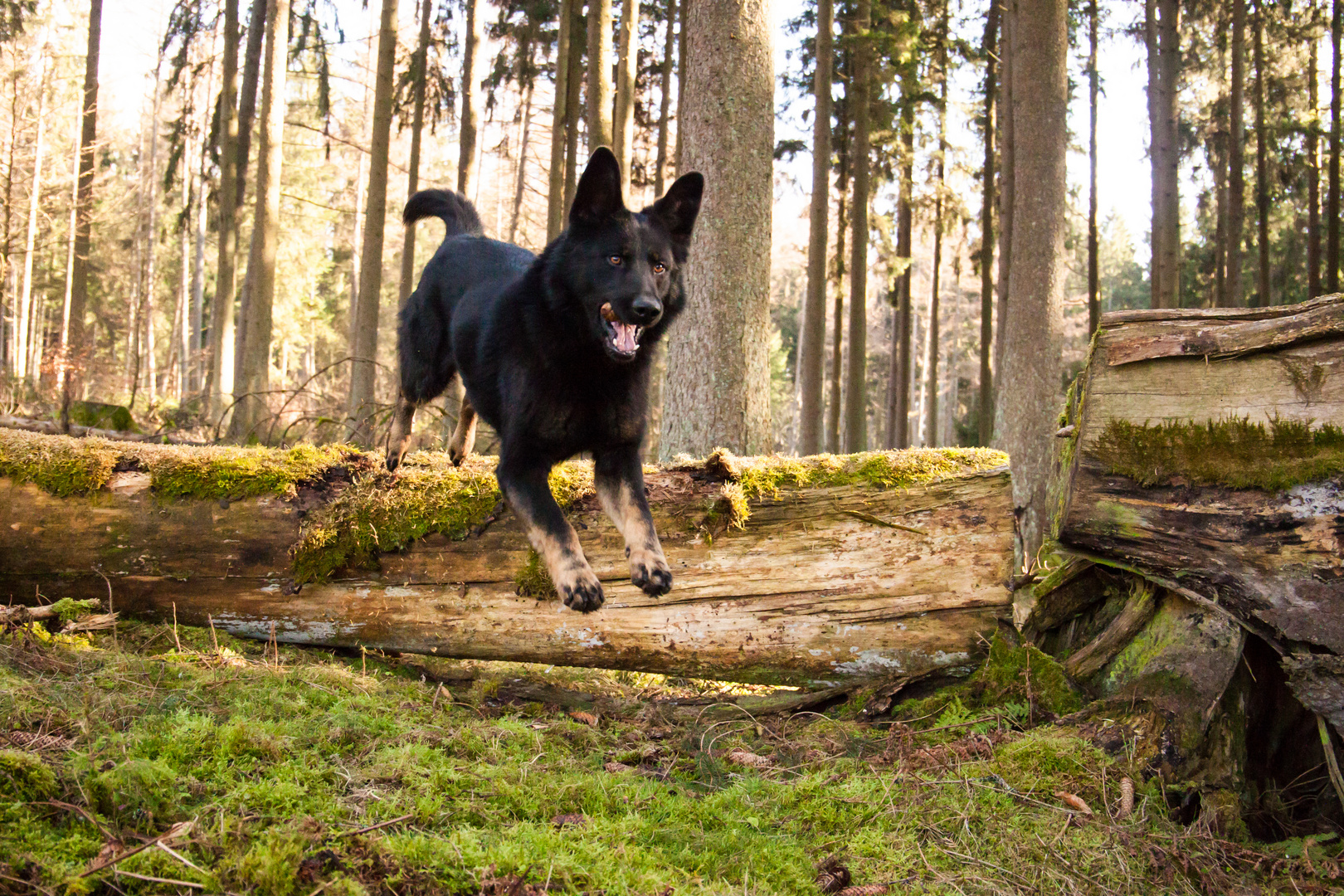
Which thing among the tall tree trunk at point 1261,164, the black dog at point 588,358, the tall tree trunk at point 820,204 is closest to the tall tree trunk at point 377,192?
the tall tree trunk at point 820,204

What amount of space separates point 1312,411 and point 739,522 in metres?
2.75

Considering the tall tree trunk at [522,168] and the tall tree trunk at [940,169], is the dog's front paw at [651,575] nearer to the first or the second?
the tall tree trunk at [940,169]

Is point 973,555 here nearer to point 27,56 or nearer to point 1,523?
point 1,523

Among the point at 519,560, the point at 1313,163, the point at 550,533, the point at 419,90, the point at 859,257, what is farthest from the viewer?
the point at 1313,163

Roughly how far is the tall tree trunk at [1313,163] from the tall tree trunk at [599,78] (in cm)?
1843

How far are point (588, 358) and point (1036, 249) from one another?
7.75 meters

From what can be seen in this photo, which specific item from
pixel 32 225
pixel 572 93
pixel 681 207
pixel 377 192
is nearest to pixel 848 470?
pixel 681 207

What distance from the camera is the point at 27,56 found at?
21438 millimetres

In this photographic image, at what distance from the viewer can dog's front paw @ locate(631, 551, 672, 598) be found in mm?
3877

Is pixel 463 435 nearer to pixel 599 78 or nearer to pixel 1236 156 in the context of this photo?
pixel 599 78

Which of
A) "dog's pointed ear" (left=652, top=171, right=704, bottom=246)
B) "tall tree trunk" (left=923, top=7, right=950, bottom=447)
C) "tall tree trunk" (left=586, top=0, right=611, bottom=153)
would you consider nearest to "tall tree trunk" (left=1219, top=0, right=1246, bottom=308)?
"tall tree trunk" (left=923, top=7, right=950, bottom=447)

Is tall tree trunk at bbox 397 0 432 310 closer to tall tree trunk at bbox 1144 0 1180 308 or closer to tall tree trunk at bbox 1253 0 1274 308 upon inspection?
tall tree trunk at bbox 1144 0 1180 308

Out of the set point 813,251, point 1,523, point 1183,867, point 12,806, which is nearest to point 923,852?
point 1183,867

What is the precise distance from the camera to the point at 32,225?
24.6 metres
